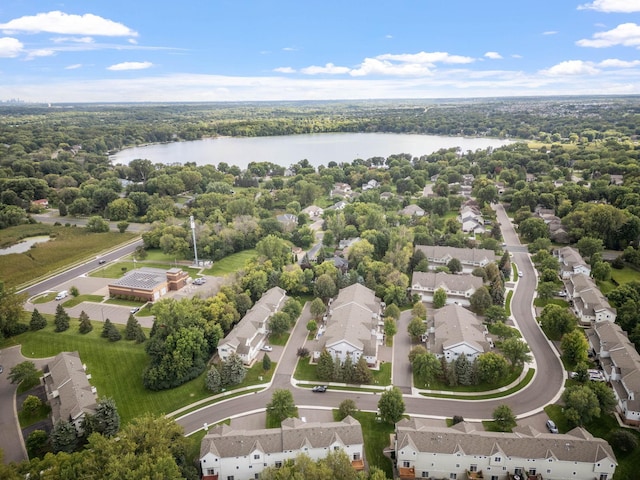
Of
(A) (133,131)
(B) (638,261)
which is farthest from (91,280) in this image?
(A) (133,131)

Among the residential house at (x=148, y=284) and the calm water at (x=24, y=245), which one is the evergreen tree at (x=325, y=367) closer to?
the residential house at (x=148, y=284)

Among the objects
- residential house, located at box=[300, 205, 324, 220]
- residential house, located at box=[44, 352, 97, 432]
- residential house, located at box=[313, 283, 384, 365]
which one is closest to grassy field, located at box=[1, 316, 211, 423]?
residential house, located at box=[44, 352, 97, 432]

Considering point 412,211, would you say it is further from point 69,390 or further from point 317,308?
point 69,390

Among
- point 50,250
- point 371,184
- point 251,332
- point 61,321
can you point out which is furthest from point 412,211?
point 50,250

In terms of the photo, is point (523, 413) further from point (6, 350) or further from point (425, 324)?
point (6, 350)

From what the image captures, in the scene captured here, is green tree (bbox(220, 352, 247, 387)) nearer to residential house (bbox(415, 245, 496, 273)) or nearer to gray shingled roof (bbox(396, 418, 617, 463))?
gray shingled roof (bbox(396, 418, 617, 463))

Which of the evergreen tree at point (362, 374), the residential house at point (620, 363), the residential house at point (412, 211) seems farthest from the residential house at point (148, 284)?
the residential house at point (620, 363)
